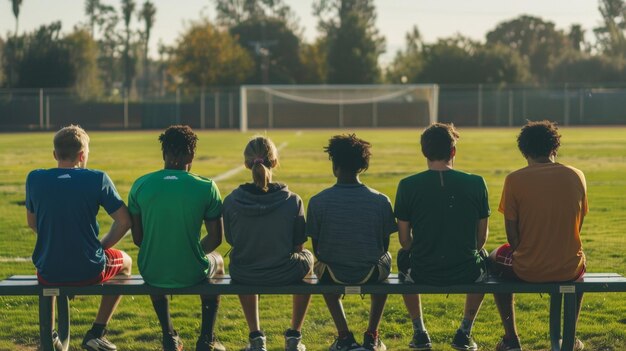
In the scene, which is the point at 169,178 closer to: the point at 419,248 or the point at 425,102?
the point at 419,248

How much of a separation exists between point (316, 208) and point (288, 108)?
5065cm

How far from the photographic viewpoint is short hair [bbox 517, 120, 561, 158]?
557cm

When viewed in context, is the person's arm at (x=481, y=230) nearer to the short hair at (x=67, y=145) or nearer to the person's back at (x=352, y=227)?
the person's back at (x=352, y=227)

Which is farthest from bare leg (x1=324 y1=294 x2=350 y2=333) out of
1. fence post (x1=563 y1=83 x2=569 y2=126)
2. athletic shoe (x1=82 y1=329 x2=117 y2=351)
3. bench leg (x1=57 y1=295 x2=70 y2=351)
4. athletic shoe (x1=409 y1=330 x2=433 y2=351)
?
fence post (x1=563 y1=83 x2=569 y2=126)

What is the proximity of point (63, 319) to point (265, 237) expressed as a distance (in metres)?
1.41

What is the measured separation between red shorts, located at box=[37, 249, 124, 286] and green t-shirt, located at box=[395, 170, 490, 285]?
68.2 inches

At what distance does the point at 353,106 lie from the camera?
187 ft

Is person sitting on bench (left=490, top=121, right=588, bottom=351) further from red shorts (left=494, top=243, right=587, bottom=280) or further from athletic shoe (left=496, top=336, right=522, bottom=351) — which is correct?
athletic shoe (left=496, top=336, right=522, bottom=351)

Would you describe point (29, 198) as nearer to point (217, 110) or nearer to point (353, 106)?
point (217, 110)

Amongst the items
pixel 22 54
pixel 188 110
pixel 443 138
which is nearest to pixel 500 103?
pixel 188 110

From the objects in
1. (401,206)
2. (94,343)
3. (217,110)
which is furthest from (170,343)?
(217,110)

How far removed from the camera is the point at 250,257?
554 cm

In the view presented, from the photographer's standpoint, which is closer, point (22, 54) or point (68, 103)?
point (68, 103)

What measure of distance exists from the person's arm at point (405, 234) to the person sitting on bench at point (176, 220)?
1074mm
